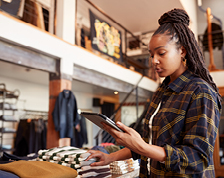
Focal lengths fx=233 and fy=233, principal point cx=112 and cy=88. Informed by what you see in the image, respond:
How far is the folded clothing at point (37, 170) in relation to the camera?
3.25 ft

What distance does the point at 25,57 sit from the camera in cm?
322

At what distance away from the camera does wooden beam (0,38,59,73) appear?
2.97 meters

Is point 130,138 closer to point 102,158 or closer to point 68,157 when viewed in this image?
point 102,158

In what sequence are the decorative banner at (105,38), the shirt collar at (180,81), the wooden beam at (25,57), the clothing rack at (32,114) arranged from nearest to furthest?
the shirt collar at (180,81), the wooden beam at (25,57), the decorative banner at (105,38), the clothing rack at (32,114)

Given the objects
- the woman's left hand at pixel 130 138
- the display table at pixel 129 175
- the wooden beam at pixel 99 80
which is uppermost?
the wooden beam at pixel 99 80

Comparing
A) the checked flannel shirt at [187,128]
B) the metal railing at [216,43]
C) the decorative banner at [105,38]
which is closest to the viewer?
the checked flannel shirt at [187,128]

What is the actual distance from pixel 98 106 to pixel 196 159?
8.22m

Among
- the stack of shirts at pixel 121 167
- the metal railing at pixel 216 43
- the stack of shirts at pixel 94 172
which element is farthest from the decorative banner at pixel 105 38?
the stack of shirts at pixel 94 172

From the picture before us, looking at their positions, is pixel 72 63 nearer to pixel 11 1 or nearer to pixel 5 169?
pixel 11 1

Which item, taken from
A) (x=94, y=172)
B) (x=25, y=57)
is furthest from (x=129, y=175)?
(x=25, y=57)

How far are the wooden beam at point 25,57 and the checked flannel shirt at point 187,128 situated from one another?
2581 mm

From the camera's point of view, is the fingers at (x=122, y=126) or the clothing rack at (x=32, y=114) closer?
the fingers at (x=122, y=126)

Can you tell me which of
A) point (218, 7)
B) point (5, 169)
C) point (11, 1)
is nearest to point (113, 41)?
point (11, 1)

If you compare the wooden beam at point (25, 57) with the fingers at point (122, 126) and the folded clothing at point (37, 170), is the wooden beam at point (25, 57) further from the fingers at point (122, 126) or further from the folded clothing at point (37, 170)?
the fingers at point (122, 126)
